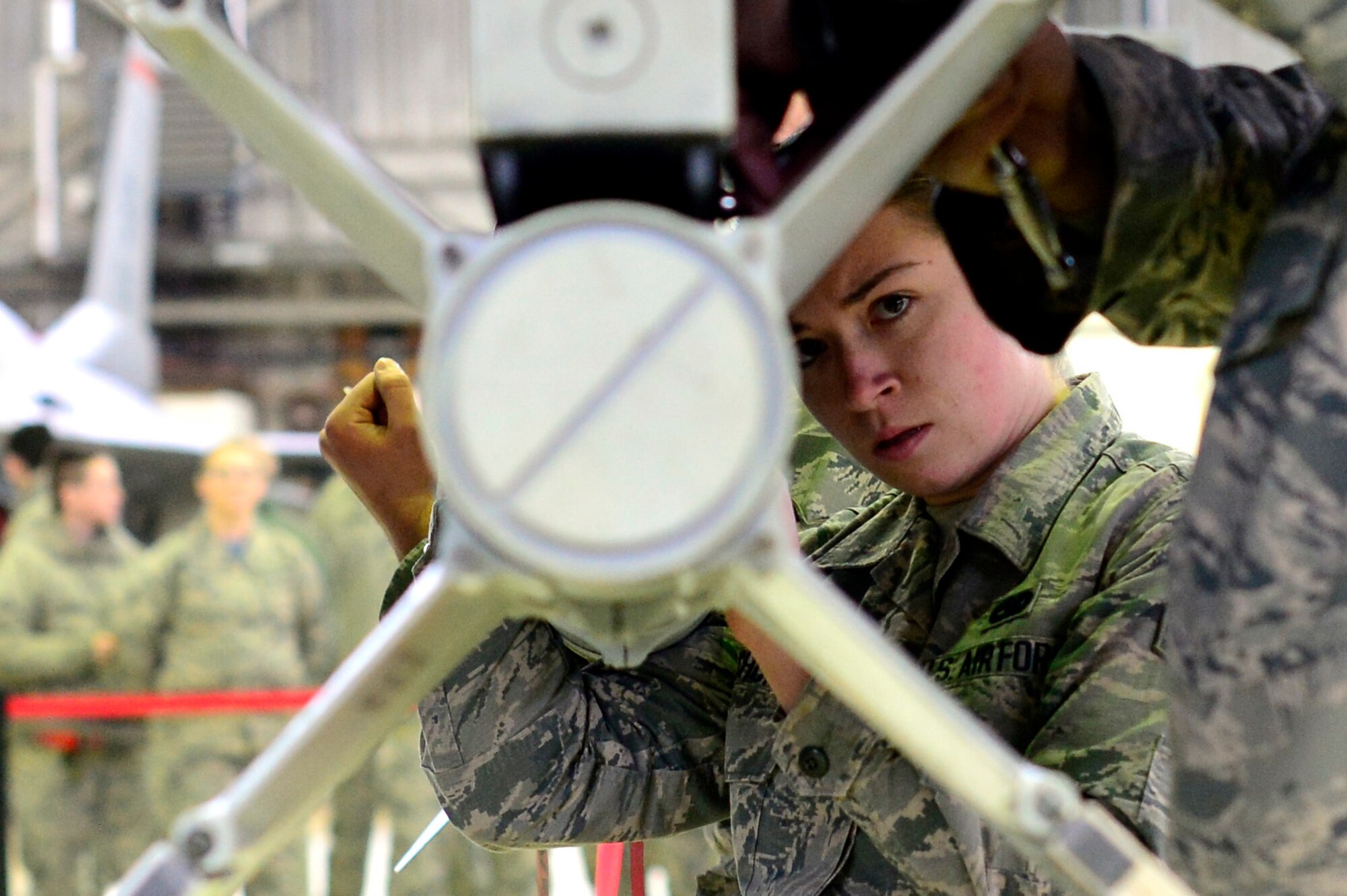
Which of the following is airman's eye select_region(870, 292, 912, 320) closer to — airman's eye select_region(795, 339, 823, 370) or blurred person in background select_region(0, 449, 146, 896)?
airman's eye select_region(795, 339, 823, 370)

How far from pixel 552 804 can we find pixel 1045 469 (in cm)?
49

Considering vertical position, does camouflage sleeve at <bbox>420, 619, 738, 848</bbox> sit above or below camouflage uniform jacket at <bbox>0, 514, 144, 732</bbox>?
above

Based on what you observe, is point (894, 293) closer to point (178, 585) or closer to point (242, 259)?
point (178, 585)

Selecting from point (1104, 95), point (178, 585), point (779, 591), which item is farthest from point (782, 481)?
point (178, 585)

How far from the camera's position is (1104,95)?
2.68 ft

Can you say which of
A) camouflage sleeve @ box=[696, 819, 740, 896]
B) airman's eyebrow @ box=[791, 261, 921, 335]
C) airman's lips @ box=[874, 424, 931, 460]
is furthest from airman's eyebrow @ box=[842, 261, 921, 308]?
camouflage sleeve @ box=[696, 819, 740, 896]

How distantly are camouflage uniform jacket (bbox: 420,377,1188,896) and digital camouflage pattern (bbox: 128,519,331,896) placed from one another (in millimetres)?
3684

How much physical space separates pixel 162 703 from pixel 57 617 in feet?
2.24

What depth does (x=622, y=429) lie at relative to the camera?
601 mm

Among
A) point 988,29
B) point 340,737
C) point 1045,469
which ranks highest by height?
point 988,29

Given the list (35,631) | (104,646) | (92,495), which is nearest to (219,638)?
(104,646)

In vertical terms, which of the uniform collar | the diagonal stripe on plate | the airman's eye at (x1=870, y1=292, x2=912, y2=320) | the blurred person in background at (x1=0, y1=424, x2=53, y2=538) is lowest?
the blurred person in background at (x1=0, y1=424, x2=53, y2=538)

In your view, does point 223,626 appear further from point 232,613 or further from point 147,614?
Result: point 147,614

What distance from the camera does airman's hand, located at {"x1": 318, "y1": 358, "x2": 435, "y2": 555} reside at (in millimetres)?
1156
